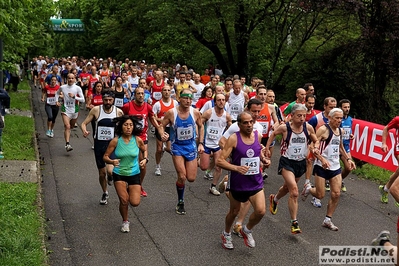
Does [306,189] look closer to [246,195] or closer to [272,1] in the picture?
[246,195]

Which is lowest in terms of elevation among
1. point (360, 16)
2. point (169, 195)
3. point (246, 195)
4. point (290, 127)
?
point (169, 195)

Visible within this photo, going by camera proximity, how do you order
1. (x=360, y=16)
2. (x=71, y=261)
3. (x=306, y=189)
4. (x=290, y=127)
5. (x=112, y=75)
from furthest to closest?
(x=112, y=75), (x=360, y=16), (x=306, y=189), (x=290, y=127), (x=71, y=261)

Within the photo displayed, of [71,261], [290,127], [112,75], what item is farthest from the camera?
[112,75]

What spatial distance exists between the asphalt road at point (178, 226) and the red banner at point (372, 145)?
612 mm

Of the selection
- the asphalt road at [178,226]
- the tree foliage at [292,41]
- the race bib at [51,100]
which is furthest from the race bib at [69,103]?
the tree foliage at [292,41]

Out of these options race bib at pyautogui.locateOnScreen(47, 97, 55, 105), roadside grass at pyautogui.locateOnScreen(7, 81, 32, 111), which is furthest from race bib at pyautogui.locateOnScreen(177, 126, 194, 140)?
roadside grass at pyautogui.locateOnScreen(7, 81, 32, 111)

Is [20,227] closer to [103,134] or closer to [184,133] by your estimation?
[103,134]

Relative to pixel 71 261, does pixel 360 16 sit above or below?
above

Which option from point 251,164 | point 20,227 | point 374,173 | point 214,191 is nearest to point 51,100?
point 214,191

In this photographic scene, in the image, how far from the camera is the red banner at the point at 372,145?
11.1 meters

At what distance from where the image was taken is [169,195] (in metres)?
9.60

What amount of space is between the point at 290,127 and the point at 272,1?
14539 millimetres

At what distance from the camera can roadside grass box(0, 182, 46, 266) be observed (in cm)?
603

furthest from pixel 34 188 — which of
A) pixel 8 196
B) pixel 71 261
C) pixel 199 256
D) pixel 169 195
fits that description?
pixel 199 256
